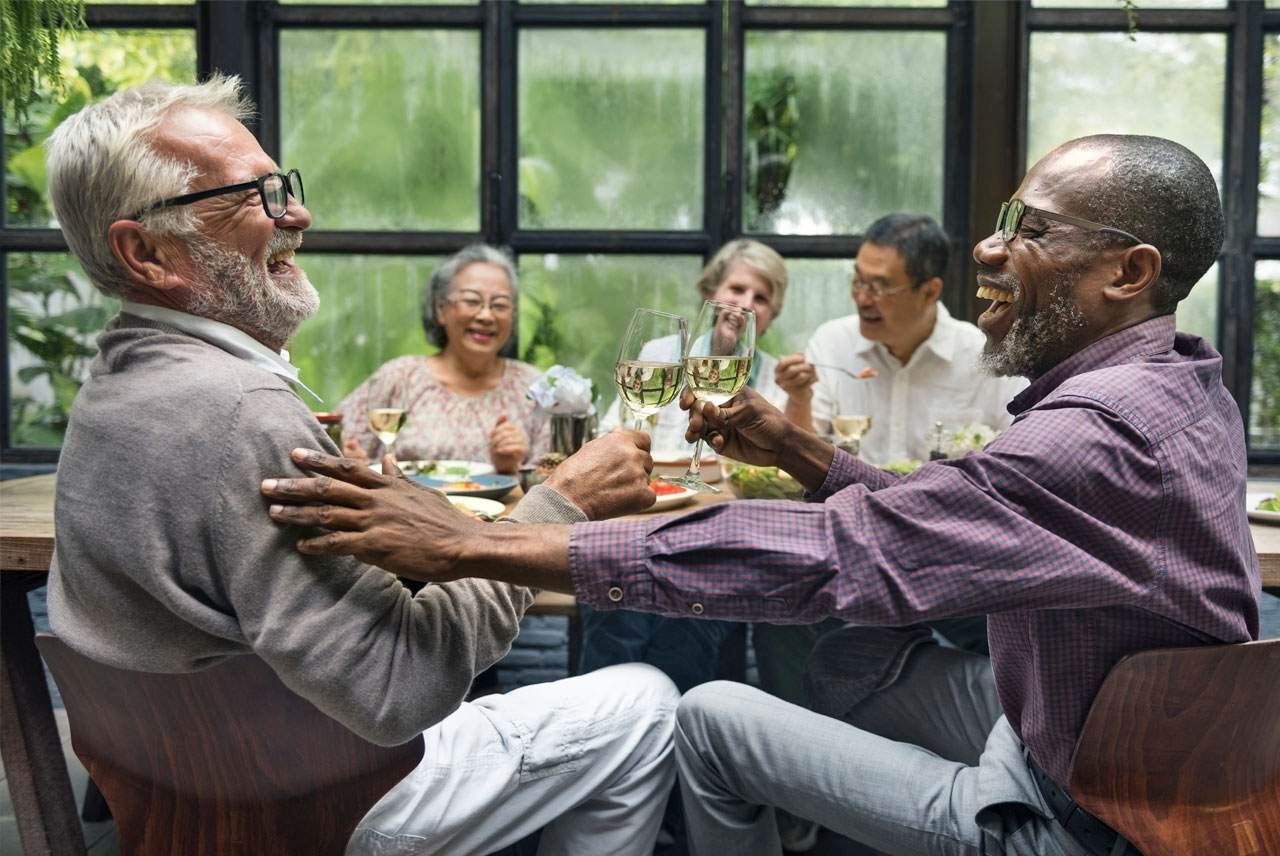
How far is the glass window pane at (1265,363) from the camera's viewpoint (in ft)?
13.0

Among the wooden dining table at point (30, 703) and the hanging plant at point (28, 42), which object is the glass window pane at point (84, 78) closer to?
the hanging plant at point (28, 42)

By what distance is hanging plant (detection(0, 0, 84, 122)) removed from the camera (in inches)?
105

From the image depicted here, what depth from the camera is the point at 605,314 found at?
426 cm

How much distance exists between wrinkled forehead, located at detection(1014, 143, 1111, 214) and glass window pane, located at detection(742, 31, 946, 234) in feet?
8.56

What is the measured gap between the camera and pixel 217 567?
3.95 ft

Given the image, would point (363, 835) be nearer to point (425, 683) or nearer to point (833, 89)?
point (425, 683)

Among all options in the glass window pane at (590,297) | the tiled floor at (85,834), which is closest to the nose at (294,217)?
the tiled floor at (85,834)

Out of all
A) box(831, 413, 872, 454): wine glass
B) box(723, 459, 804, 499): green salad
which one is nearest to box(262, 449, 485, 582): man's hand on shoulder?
box(723, 459, 804, 499): green salad

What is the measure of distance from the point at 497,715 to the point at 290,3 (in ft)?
11.2

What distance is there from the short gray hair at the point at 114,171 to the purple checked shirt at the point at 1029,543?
28.0 inches

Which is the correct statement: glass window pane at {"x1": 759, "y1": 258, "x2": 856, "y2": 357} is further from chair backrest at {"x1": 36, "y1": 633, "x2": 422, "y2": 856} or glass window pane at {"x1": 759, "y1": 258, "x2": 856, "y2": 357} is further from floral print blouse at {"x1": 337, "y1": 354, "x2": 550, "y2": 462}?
chair backrest at {"x1": 36, "y1": 633, "x2": 422, "y2": 856}

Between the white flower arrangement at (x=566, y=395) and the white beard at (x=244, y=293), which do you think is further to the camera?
the white flower arrangement at (x=566, y=395)

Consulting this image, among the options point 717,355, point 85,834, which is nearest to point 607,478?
point 717,355

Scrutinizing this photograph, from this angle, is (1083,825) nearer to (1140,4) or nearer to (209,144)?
(209,144)
